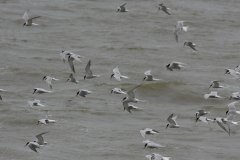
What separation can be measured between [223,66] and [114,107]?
786 cm

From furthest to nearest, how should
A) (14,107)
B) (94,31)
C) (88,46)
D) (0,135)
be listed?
(94,31) → (88,46) → (14,107) → (0,135)

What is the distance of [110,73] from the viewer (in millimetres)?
22078

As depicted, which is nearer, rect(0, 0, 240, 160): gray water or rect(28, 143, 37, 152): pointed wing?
rect(28, 143, 37, 152): pointed wing

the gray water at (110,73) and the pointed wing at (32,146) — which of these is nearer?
the pointed wing at (32,146)

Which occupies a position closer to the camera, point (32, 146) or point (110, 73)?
point (32, 146)

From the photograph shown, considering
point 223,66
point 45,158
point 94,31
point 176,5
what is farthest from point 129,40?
point 45,158

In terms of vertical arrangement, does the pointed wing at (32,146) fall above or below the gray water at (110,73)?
above

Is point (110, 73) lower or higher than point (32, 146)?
lower

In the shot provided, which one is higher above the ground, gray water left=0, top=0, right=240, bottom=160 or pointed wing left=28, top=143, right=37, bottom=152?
pointed wing left=28, top=143, right=37, bottom=152

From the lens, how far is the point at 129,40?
27766 millimetres

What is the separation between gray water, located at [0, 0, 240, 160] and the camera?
560 inches

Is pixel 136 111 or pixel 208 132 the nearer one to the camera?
pixel 208 132

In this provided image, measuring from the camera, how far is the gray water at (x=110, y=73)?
14.2 metres

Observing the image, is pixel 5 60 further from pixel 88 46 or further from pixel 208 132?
pixel 208 132
